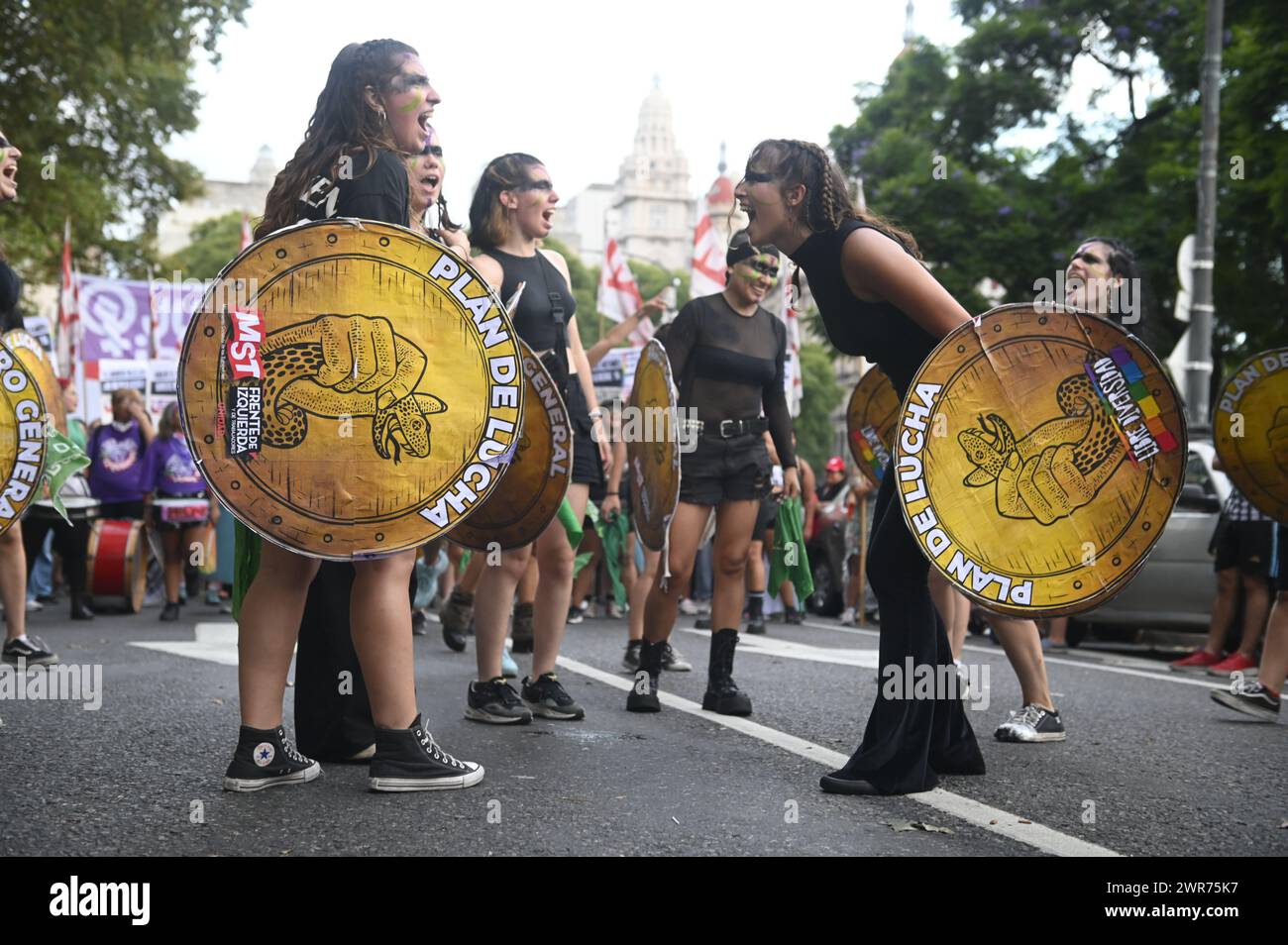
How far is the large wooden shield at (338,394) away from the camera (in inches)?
158

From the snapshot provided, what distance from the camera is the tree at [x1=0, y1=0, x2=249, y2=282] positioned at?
21109 millimetres

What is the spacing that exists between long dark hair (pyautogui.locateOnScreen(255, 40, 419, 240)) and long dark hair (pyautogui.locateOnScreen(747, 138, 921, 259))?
1196 mm

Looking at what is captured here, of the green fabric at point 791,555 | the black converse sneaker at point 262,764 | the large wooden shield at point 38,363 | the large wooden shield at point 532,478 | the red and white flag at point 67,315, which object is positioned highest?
the red and white flag at point 67,315

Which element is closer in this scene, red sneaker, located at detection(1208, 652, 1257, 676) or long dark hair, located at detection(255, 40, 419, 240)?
long dark hair, located at detection(255, 40, 419, 240)

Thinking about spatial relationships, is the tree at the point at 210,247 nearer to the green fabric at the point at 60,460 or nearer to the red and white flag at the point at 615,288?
the red and white flag at the point at 615,288

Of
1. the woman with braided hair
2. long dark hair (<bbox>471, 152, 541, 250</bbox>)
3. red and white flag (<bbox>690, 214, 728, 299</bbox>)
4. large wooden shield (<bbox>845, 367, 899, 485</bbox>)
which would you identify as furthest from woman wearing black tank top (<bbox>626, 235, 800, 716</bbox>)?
red and white flag (<bbox>690, 214, 728, 299</bbox>)

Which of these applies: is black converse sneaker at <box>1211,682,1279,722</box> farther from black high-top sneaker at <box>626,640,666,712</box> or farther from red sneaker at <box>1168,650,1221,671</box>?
red sneaker at <box>1168,650,1221,671</box>

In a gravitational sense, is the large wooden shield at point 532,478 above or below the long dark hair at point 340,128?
below

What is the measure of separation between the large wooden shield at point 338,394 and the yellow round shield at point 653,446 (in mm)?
2429

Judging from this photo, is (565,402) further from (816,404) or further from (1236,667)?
(816,404)

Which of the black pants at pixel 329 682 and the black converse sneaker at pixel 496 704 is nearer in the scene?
the black pants at pixel 329 682

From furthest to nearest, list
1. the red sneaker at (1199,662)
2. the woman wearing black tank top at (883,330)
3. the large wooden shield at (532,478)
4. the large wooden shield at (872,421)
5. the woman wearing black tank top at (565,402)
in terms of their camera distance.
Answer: the red sneaker at (1199,662) → the large wooden shield at (872,421) → the woman wearing black tank top at (565,402) → the large wooden shield at (532,478) → the woman wearing black tank top at (883,330)

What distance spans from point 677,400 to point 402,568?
2550 mm

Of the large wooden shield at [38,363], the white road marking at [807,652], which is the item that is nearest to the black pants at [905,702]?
the large wooden shield at [38,363]
